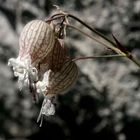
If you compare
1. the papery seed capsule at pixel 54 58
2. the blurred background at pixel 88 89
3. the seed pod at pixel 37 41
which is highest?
the seed pod at pixel 37 41

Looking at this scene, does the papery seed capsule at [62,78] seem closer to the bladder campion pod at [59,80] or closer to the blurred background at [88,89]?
the bladder campion pod at [59,80]

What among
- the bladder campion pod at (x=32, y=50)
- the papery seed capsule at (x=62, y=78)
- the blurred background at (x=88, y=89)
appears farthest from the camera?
the blurred background at (x=88, y=89)

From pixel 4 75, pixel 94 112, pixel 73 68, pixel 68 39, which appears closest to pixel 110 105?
pixel 94 112

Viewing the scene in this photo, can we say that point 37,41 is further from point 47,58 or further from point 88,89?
point 88,89

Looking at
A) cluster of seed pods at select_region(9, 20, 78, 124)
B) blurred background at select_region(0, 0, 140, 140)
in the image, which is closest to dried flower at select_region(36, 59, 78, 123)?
cluster of seed pods at select_region(9, 20, 78, 124)

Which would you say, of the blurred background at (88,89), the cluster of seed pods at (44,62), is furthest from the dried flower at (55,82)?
the blurred background at (88,89)

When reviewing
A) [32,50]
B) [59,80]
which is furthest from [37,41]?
[59,80]
